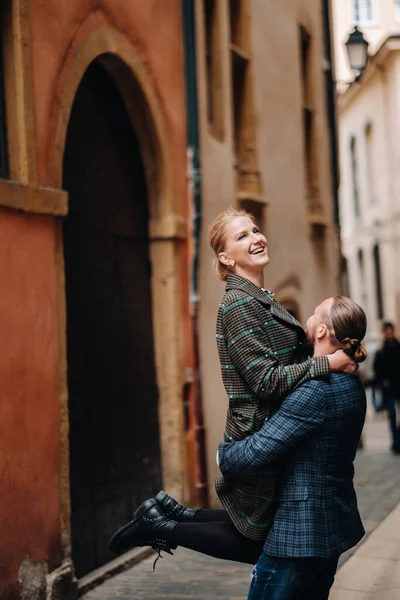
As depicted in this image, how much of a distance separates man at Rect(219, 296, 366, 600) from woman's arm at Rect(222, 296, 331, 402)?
1.9 inches

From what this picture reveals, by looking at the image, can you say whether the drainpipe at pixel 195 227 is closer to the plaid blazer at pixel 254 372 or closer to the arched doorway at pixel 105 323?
the arched doorway at pixel 105 323

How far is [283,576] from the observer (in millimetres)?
3693

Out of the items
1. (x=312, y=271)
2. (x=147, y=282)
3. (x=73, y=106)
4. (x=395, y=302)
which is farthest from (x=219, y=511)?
(x=395, y=302)

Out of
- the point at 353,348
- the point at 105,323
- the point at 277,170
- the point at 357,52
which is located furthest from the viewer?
the point at 357,52

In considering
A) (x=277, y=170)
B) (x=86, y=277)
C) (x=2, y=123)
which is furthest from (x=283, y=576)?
(x=277, y=170)

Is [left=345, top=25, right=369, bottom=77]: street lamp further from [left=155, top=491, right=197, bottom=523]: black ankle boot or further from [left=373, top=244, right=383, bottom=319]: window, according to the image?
[left=373, top=244, right=383, bottom=319]: window

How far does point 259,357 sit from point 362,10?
32305 mm

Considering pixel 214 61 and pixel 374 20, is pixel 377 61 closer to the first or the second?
pixel 374 20

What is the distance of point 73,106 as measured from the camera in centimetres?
719

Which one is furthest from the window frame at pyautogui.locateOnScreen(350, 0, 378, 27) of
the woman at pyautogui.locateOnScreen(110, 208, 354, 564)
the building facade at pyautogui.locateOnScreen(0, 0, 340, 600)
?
the woman at pyautogui.locateOnScreen(110, 208, 354, 564)

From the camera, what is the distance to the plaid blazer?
144 inches

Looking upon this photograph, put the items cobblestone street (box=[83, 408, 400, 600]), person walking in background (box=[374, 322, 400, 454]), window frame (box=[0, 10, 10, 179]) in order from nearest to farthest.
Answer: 1. window frame (box=[0, 10, 10, 179])
2. cobblestone street (box=[83, 408, 400, 600])
3. person walking in background (box=[374, 322, 400, 454])

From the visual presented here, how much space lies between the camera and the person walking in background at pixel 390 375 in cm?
1409

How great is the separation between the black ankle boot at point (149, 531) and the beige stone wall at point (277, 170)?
5.04 meters
